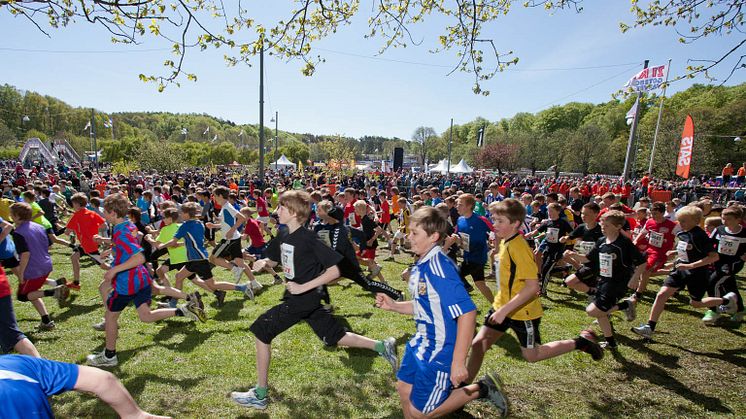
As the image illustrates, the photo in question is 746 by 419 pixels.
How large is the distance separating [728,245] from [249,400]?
6804 millimetres

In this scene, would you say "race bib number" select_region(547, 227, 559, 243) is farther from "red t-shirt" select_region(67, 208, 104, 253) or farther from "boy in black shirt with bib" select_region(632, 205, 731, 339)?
"red t-shirt" select_region(67, 208, 104, 253)

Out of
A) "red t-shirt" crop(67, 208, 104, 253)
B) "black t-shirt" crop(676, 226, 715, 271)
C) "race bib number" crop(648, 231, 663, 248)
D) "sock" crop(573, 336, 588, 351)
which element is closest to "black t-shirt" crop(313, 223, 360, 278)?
"sock" crop(573, 336, 588, 351)

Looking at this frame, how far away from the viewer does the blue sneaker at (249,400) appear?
3.55 meters

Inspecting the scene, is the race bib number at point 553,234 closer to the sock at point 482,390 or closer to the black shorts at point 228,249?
the sock at point 482,390

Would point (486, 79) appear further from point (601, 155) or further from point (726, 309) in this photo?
point (601, 155)

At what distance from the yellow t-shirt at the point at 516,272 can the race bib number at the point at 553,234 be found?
3.75m

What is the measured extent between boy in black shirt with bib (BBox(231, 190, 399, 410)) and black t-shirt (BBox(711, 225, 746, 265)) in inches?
231

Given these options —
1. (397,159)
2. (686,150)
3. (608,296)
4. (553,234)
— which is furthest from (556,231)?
(397,159)

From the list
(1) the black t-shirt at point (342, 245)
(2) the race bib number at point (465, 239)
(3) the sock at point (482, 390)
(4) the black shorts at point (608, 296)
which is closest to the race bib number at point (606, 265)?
(4) the black shorts at point (608, 296)

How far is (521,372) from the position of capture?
4391mm

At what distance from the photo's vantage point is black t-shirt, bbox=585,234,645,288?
15.0 ft

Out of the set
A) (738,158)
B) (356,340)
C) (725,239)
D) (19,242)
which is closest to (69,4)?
(19,242)

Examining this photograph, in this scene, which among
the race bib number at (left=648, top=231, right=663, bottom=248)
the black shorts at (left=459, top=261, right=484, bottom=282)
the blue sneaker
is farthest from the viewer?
the race bib number at (left=648, top=231, right=663, bottom=248)

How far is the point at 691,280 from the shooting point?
5379mm
